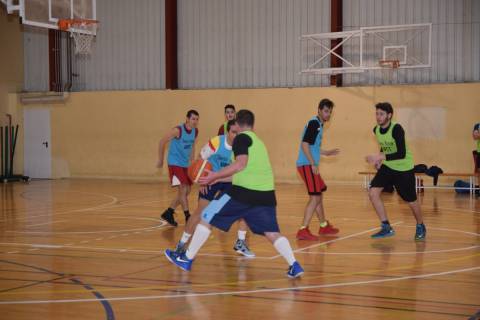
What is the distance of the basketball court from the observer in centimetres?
623

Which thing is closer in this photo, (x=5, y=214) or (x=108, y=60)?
(x=5, y=214)

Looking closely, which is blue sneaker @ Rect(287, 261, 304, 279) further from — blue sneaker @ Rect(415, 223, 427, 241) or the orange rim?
the orange rim

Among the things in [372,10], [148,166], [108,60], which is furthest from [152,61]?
[372,10]

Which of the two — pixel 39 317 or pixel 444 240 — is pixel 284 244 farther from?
pixel 444 240

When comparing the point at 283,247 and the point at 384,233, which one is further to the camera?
the point at 384,233

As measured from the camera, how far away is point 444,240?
10.0 m

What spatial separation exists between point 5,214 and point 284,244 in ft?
28.0

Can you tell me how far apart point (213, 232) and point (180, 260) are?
3.33 metres

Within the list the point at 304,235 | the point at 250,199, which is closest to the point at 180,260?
the point at 250,199

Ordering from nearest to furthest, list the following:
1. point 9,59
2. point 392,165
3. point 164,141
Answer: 1. point 392,165
2. point 164,141
3. point 9,59

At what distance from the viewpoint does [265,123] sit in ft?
73.4

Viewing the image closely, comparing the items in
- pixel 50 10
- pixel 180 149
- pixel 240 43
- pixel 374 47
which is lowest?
pixel 180 149

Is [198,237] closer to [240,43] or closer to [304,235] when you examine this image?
[304,235]

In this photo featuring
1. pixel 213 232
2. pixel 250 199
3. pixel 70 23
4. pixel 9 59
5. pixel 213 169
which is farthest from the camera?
pixel 9 59
